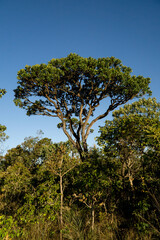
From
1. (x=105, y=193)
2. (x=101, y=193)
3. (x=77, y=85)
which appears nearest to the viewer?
(x=101, y=193)

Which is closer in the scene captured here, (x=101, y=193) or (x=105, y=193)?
(x=101, y=193)

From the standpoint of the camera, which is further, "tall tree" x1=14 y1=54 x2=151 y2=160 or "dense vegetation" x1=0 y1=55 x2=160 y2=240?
"tall tree" x1=14 y1=54 x2=151 y2=160

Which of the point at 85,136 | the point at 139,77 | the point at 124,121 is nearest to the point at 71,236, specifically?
the point at 124,121

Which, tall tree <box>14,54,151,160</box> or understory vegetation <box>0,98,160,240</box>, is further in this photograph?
tall tree <box>14,54,151,160</box>

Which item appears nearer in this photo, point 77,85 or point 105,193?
point 105,193

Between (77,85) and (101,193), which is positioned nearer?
(101,193)

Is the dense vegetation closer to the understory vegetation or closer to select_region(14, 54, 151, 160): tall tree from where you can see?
the understory vegetation

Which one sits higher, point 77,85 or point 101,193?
point 77,85

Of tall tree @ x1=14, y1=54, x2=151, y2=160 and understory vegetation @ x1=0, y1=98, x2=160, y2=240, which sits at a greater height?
tall tree @ x1=14, y1=54, x2=151, y2=160

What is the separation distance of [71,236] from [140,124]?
377 centimetres

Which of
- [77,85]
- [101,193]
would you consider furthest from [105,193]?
[77,85]

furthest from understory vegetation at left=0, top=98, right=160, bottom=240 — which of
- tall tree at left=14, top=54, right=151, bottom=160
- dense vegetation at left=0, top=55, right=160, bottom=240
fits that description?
tall tree at left=14, top=54, right=151, bottom=160

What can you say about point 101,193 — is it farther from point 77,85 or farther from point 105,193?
point 77,85

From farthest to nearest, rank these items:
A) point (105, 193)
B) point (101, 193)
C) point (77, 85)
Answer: point (77, 85) < point (105, 193) < point (101, 193)
